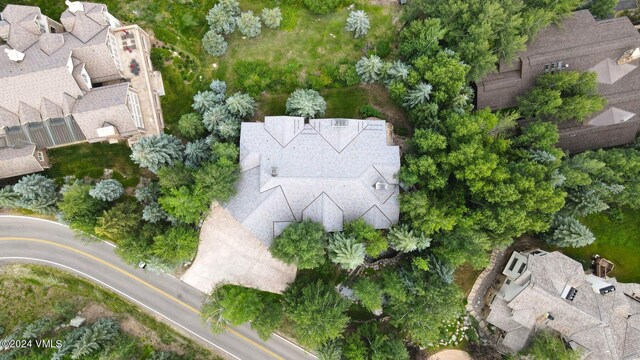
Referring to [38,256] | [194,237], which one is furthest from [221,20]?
[38,256]

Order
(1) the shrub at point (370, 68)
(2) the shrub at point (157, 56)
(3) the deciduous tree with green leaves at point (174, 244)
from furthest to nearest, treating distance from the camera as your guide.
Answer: (2) the shrub at point (157, 56) < (1) the shrub at point (370, 68) < (3) the deciduous tree with green leaves at point (174, 244)

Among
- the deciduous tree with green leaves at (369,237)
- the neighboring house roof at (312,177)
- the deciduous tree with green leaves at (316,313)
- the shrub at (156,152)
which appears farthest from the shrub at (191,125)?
the deciduous tree with green leaves at (316,313)

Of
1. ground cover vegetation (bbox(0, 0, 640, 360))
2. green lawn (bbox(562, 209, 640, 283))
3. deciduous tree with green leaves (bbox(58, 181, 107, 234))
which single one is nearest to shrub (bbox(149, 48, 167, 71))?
ground cover vegetation (bbox(0, 0, 640, 360))

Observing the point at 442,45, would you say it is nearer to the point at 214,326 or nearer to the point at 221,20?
the point at 221,20

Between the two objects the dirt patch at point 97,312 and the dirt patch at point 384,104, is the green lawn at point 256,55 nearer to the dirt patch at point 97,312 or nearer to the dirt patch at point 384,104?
the dirt patch at point 384,104

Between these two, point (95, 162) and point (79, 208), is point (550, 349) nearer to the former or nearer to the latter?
point (79, 208)

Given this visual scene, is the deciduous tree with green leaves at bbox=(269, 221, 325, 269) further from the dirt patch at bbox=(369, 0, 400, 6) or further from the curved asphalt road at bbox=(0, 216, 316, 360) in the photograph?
the dirt patch at bbox=(369, 0, 400, 6)

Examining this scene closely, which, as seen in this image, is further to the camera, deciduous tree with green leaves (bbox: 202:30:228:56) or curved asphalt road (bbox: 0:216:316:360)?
curved asphalt road (bbox: 0:216:316:360)
